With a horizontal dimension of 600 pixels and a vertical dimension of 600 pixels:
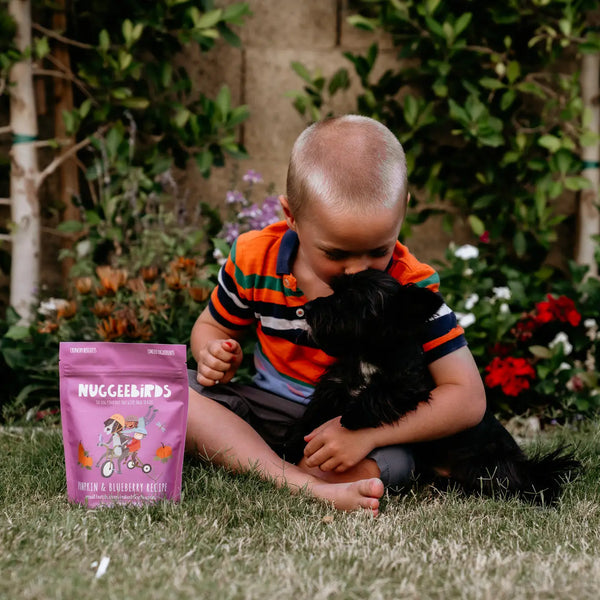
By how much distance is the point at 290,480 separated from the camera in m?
2.33

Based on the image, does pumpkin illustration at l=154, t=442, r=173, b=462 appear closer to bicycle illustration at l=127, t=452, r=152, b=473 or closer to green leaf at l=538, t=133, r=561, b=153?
bicycle illustration at l=127, t=452, r=152, b=473

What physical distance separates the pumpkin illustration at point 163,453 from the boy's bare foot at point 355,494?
444 mm

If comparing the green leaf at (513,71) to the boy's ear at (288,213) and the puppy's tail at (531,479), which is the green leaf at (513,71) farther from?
the puppy's tail at (531,479)

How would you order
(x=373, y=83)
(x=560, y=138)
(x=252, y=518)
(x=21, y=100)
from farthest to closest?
(x=373, y=83), (x=560, y=138), (x=21, y=100), (x=252, y=518)

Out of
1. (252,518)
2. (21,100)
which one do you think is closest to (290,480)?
(252,518)

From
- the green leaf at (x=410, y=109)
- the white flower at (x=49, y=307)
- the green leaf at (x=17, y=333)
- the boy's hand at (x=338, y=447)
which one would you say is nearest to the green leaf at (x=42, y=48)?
the white flower at (x=49, y=307)

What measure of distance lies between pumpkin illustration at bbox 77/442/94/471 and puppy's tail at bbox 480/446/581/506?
1127 mm

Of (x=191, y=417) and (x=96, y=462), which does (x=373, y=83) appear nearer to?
(x=191, y=417)

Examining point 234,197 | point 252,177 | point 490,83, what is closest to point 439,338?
point 234,197

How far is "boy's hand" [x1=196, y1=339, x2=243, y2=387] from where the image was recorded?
2.44 meters

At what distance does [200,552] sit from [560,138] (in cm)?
341

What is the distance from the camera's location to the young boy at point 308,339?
2.19m

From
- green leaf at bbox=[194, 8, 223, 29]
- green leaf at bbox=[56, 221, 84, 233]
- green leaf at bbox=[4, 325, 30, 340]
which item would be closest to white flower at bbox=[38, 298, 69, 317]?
green leaf at bbox=[4, 325, 30, 340]

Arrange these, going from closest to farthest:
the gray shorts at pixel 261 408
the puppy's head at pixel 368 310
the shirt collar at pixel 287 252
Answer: the puppy's head at pixel 368 310
the shirt collar at pixel 287 252
the gray shorts at pixel 261 408
